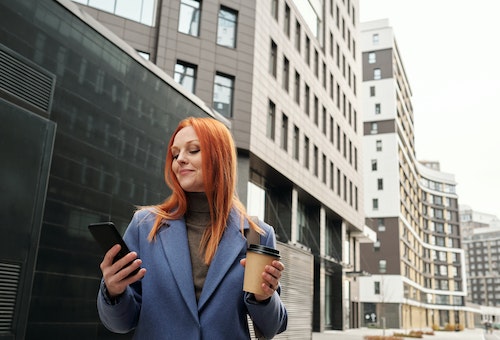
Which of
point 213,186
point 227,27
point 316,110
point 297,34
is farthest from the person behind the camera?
point 316,110

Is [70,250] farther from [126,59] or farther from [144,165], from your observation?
[126,59]

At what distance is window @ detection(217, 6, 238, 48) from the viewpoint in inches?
853

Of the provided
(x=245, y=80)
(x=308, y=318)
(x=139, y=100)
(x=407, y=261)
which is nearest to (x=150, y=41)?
(x=245, y=80)

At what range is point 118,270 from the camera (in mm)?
1820

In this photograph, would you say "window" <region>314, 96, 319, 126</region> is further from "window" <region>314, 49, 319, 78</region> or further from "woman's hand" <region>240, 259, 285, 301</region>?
"woman's hand" <region>240, 259, 285, 301</region>

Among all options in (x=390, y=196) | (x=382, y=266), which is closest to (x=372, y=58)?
(x=390, y=196)

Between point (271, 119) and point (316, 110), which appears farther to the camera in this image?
point (316, 110)

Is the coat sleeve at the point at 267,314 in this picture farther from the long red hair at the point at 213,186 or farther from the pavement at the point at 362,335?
the pavement at the point at 362,335

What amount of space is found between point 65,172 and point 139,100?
2762 mm

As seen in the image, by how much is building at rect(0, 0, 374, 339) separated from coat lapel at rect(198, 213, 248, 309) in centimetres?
547

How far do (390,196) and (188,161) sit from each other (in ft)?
216

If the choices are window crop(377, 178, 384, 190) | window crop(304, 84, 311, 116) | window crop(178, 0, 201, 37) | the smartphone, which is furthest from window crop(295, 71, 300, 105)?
window crop(377, 178, 384, 190)

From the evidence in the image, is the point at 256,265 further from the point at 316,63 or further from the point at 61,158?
the point at 316,63

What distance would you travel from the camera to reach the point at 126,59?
986 centimetres
